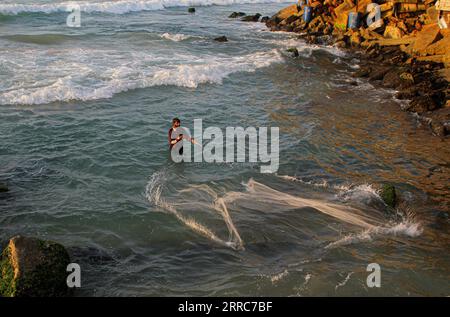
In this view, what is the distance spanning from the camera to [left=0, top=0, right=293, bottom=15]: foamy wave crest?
1475 inches

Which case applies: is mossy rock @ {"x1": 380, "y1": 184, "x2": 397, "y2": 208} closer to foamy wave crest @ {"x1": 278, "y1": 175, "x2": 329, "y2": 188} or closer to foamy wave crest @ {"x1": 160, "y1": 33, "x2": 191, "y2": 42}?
foamy wave crest @ {"x1": 278, "y1": 175, "x2": 329, "y2": 188}

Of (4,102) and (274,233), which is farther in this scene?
(4,102)

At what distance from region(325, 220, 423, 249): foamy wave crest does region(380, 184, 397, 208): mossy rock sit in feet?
2.52

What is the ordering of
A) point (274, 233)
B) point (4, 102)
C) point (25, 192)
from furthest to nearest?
point (4, 102) → point (25, 192) → point (274, 233)

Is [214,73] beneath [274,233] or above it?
above

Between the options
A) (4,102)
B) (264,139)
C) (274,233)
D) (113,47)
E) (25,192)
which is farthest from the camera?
(113,47)

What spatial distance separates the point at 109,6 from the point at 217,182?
34708mm

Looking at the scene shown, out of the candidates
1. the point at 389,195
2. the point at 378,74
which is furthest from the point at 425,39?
the point at 389,195

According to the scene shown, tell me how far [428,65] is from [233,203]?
15.4 m

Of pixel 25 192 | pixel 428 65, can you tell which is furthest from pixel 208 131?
pixel 428 65

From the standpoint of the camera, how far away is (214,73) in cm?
2312

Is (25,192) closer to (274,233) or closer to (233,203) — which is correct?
(233,203)

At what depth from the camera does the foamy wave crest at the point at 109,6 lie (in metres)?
37.5
